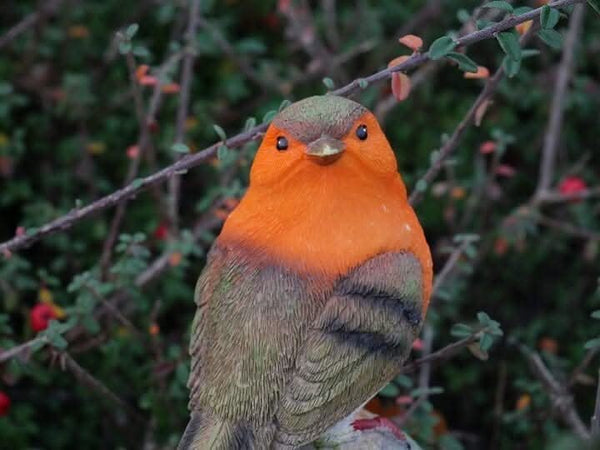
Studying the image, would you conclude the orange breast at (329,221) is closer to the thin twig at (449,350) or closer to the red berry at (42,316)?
the thin twig at (449,350)

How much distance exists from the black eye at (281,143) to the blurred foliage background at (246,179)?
23.5 inches

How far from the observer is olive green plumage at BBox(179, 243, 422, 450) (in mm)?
1267

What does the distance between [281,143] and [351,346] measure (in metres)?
0.26

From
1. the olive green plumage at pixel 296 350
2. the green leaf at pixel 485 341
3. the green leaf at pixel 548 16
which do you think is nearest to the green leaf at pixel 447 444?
the green leaf at pixel 485 341

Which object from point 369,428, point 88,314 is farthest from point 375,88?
point 369,428

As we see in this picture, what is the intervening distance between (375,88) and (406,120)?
0.19 m

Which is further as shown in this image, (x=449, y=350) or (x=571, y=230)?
(x=571, y=230)

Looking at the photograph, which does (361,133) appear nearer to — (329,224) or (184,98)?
(329,224)

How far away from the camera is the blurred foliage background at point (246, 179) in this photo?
204 cm

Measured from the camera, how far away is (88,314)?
1.74 meters

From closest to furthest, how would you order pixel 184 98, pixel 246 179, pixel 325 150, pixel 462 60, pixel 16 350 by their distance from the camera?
pixel 325 150
pixel 462 60
pixel 16 350
pixel 184 98
pixel 246 179

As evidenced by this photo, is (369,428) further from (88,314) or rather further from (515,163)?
(515,163)

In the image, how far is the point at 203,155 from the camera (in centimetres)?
146

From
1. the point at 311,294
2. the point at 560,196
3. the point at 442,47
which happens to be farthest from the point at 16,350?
the point at 560,196
